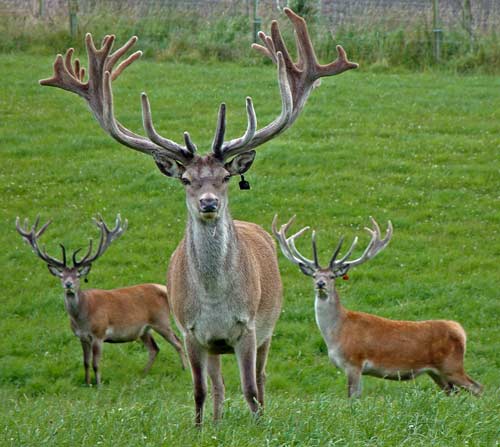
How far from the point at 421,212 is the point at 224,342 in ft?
32.8

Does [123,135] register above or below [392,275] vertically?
above

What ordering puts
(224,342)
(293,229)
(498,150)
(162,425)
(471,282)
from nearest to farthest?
1. (162,425)
2. (224,342)
3. (471,282)
4. (293,229)
5. (498,150)

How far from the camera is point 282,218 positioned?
53.8 feet

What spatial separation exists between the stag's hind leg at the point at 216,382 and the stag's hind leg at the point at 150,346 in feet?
17.6

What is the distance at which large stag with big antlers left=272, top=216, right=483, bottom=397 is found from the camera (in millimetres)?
11234

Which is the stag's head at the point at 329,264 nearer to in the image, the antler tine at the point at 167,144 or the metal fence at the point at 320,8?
the antler tine at the point at 167,144

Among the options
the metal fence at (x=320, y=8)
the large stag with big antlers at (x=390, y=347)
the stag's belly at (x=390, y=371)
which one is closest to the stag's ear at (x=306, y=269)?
the large stag with big antlers at (x=390, y=347)

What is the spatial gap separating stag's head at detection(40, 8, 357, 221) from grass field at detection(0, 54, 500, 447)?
1.37m

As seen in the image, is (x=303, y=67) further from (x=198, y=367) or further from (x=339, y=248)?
(x=339, y=248)

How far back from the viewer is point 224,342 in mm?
7211

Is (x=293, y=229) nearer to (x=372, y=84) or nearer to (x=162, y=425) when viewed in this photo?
(x=372, y=84)

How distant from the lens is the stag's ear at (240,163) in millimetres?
7238

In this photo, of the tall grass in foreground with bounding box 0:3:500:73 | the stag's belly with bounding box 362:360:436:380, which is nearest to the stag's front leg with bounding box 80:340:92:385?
the stag's belly with bounding box 362:360:436:380

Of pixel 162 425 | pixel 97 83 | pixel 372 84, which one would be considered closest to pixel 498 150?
pixel 372 84
